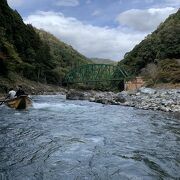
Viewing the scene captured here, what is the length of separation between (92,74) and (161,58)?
140 ft

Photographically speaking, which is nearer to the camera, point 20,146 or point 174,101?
point 20,146

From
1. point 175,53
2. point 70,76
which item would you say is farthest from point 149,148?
point 70,76

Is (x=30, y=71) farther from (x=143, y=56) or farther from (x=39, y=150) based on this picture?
(x=39, y=150)

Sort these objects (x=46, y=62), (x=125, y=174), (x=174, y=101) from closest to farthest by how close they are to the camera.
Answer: (x=125, y=174) < (x=174, y=101) < (x=46, y=62)

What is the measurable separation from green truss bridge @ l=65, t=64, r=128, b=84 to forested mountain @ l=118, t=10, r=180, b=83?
7.46 meters

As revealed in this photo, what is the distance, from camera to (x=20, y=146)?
13422 mm

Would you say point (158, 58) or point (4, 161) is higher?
point (158, 58)

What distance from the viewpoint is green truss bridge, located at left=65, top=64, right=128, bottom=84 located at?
111m

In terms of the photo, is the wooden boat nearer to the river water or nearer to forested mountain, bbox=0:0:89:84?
the river water

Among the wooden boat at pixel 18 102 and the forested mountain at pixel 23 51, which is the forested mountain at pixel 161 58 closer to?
the forested mountain at pixel 23 51

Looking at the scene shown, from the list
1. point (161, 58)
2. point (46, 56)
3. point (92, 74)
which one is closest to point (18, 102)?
point (161, 58)

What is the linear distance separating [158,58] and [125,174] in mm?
73990

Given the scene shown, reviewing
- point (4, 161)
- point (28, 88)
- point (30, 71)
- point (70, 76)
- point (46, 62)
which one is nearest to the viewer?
point (4, 161)

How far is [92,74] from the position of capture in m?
120
